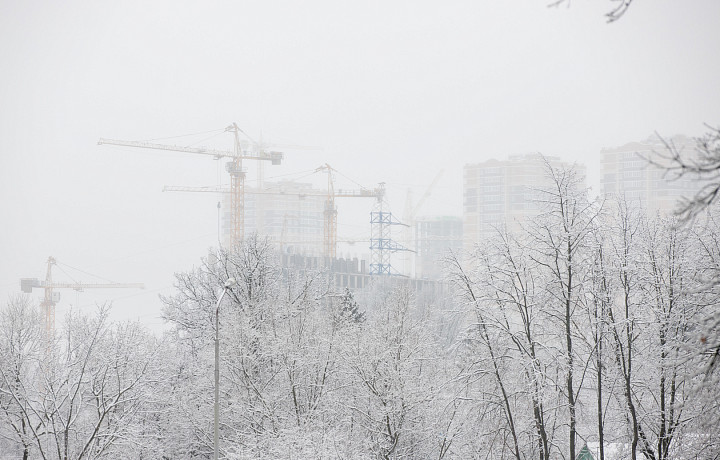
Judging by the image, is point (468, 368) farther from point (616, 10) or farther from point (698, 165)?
point (616, 10)

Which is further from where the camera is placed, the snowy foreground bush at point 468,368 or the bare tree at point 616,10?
the snowy foreground bush at point 468,368

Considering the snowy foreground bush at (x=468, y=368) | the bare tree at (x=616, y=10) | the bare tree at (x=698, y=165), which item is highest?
the bare tree at (x=616, y=10)

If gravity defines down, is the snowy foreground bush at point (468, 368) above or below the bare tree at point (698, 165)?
below

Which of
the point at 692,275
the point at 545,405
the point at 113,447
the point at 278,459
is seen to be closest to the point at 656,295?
the point at 692,275

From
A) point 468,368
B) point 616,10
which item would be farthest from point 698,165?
point 468,368

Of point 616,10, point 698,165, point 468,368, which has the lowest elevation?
point 468,368

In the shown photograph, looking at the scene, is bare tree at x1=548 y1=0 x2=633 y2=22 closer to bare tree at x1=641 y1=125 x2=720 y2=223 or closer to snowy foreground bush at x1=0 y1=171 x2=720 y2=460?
bare tree at x1=641 y1=125 x2=720 y2=223

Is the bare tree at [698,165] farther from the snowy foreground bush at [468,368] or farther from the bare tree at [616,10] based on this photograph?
the snowy foreground bush at [468,368]

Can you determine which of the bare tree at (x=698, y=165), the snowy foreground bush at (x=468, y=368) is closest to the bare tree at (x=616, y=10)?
the bare tree at (x=698, y=165)

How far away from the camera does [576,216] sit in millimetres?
21062

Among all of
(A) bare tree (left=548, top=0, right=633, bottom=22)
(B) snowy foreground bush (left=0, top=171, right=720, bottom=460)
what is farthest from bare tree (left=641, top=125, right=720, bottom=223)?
(B) snowy foreground bush (left=0, top=171, right=720, bottom=460)

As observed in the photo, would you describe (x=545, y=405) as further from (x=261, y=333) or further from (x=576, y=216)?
(x=261, y=333)

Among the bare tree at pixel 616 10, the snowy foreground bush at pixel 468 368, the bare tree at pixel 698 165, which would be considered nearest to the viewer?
the bare tree at pixel 698 165

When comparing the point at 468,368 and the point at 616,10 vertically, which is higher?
the point at 616,10
